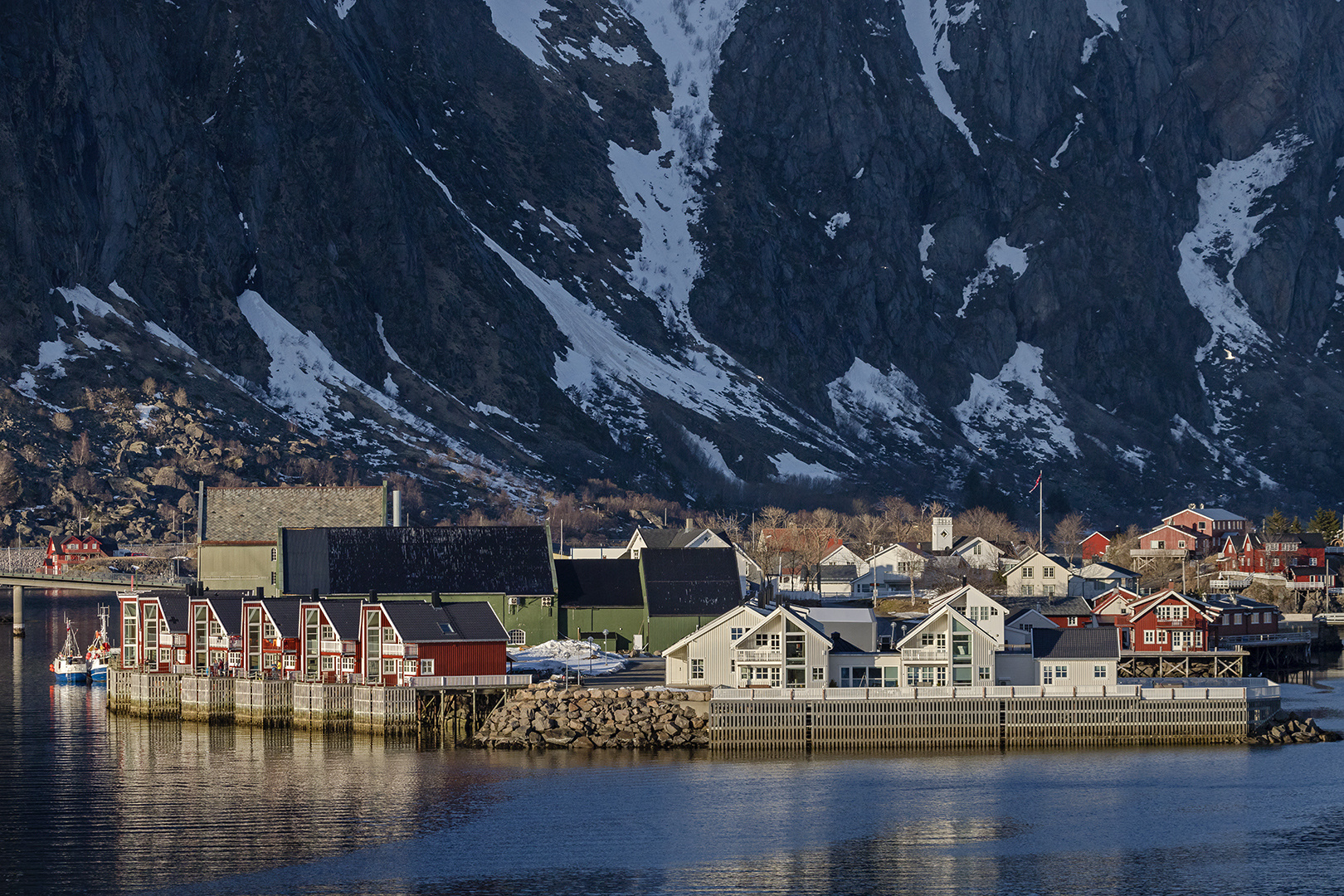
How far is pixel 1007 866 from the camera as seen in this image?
58.0 metres

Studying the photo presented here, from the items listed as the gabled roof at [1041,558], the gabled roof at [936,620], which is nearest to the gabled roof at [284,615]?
the gabled roof at [936,620]

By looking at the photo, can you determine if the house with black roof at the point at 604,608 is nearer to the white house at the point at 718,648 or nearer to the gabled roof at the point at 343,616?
the gabled roof at the point at 343,616

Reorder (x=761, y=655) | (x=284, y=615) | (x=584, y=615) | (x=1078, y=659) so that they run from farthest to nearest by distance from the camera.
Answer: (x=584, y=615)
(x=284, y=615)
(x=1078, y=659)
(x=761, y=655)

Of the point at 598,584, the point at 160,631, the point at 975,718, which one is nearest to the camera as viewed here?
the point at 975,718

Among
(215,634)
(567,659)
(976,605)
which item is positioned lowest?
(567,659)

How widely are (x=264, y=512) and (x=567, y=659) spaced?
2787 cm

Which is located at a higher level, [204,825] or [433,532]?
[433,532]

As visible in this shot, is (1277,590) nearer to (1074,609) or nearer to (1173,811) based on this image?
(1074,609)

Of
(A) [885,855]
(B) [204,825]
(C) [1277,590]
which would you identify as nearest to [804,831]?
(A) [885,855]

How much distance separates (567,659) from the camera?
306 feet

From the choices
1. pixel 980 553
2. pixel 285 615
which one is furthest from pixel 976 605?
pixel 980 553

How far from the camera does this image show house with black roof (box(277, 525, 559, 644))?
328 feet

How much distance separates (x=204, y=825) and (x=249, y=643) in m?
25.1

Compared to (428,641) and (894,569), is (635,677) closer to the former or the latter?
(428,641)
